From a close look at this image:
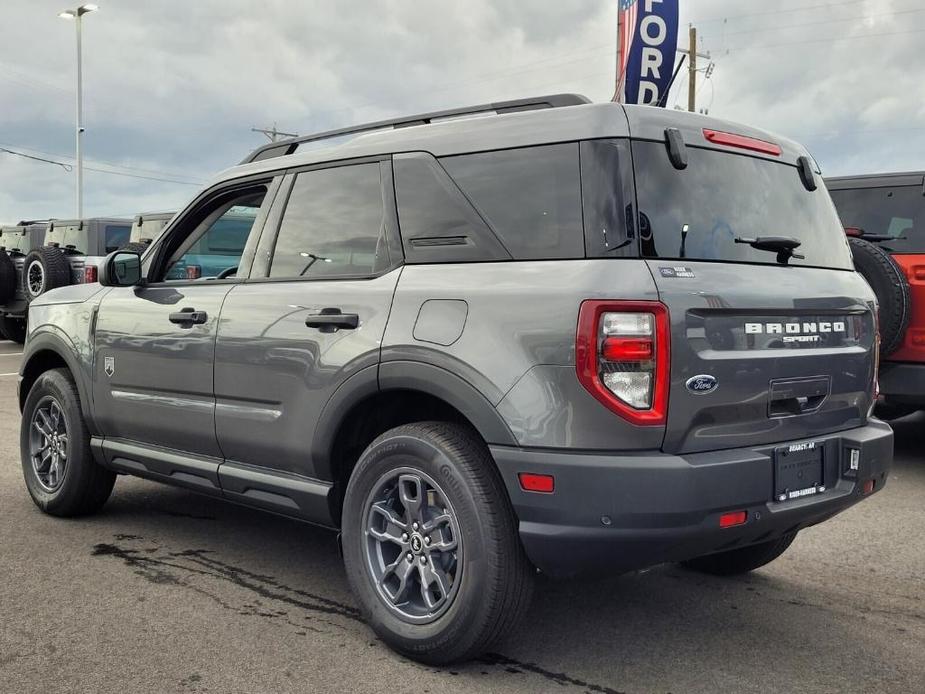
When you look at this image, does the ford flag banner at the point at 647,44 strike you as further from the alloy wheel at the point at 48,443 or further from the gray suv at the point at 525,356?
the gray suv at the point at 525,356

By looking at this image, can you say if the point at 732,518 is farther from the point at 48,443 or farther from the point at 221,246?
the point at 48,443

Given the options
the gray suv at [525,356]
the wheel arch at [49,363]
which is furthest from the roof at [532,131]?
Result: the wheel arch at [49,363]

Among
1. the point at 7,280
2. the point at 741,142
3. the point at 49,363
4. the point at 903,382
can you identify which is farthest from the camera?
the point at 7,280

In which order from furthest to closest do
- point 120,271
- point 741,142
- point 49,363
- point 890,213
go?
point 890,213
point 49,363
point 120,271
point 741,142

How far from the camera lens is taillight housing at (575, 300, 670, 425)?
2.94 m

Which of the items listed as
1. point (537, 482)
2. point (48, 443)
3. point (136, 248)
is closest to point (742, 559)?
point (537, 482)

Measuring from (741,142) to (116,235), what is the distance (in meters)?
14.7

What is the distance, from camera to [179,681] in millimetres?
3219

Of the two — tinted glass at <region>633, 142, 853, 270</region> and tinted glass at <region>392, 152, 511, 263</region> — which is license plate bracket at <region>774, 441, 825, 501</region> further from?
tinted glass at <region>392, 152, 511, 263</region>

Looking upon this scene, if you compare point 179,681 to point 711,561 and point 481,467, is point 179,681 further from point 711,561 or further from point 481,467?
point 711,561

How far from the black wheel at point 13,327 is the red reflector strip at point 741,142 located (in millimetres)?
16247

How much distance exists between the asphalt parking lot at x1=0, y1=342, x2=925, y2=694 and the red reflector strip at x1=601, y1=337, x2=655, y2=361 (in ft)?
3.74

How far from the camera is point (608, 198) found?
10.2 ft

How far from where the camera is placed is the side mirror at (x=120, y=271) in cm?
477
